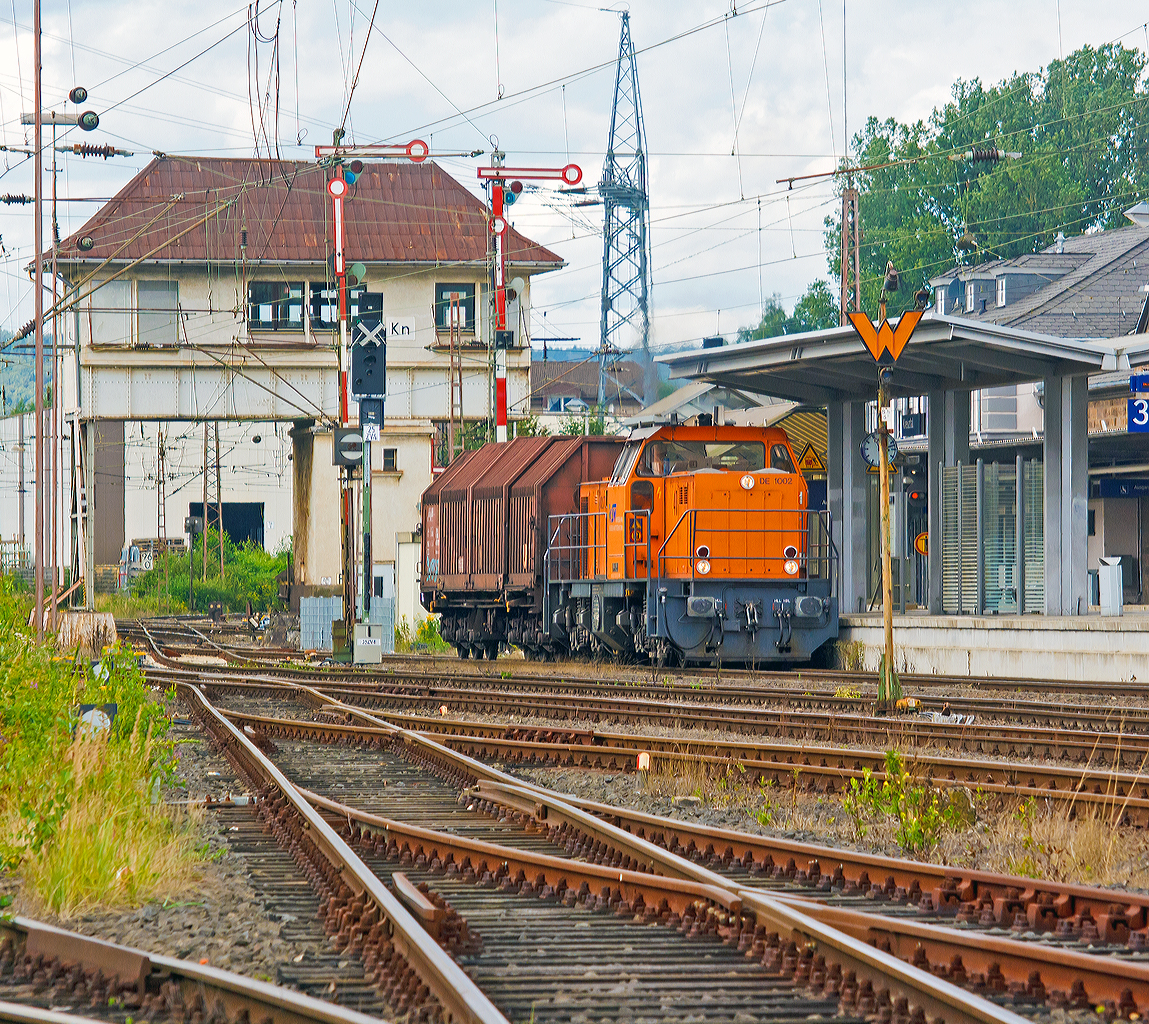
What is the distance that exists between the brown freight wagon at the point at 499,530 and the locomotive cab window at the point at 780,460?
11.7 feet

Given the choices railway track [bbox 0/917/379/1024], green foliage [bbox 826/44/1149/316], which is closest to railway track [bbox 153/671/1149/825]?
railway track [bbox 0/917/379/1024]

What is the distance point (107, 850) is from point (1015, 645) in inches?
607

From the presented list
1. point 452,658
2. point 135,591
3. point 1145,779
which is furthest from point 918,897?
point 135,591

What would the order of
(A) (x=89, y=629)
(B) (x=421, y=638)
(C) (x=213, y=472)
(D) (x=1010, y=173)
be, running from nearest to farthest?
(A) (x=89, y=629) < (B) (x=421, y=638) < (D) (x=1010, y=173) < (C) (x=213, y=472)

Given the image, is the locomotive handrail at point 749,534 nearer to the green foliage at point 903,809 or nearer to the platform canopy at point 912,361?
the platform canopy at point 912,361

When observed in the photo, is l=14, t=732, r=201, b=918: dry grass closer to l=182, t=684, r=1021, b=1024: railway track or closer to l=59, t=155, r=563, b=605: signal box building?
l=182, t=684, r=1021, b=1024: railway track

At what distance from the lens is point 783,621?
20328mm

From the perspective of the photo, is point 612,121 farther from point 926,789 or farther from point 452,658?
point 926,789

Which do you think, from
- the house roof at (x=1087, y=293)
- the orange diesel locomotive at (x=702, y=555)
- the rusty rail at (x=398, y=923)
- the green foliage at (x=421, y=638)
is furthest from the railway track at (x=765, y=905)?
the house roof at (x=1087, y=293)

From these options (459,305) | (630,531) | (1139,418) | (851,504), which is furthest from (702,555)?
(459,305)

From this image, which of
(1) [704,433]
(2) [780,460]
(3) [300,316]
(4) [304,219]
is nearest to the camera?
(1) [704,433]

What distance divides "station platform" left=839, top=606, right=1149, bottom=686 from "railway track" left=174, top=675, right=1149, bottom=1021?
10774mm

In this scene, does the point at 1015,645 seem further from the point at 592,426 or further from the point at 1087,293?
the point at 592,426

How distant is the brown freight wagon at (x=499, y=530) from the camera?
916 inches
